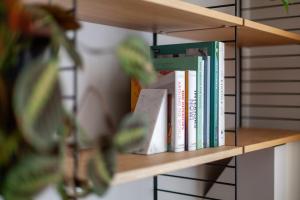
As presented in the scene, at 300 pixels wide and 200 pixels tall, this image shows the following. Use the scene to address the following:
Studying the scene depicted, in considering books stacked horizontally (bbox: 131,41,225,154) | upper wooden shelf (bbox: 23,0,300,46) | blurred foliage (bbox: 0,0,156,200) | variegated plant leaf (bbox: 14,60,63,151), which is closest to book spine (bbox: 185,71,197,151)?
books stacked horizontally (bbox: 131,41,225,154)

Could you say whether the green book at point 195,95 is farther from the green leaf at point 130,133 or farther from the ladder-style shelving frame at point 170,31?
the green leaf at point 130,133

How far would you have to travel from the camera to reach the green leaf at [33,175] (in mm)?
504

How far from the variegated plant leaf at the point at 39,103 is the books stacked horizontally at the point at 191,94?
0.50 metres

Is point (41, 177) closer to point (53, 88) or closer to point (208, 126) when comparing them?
point (53, 88)

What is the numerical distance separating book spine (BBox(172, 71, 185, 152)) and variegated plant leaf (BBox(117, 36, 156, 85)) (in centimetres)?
44

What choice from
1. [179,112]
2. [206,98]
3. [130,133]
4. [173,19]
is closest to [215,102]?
[206,98]

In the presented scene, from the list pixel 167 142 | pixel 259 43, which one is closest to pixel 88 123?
pixel 167 142

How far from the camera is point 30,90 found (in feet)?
1.65

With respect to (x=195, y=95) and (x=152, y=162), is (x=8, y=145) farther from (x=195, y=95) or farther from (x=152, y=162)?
(x=195, y=95)

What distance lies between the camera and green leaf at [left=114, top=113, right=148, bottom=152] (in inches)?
22.6

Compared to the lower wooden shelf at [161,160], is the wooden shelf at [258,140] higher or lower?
lower

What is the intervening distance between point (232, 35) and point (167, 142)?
0.49 m

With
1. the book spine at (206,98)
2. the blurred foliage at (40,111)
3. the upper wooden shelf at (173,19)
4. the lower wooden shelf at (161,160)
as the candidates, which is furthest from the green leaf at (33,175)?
the book spine at (206,98)

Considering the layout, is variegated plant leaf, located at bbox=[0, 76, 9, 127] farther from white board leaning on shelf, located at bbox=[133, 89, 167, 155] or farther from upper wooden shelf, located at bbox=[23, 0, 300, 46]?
white board leaning on shelf, located at bbox=[133, 89, 167, 155]
